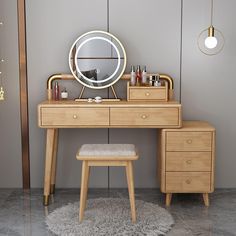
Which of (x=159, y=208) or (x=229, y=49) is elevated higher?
(x=229, y=49)

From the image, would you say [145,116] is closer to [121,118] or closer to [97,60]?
[121,118]

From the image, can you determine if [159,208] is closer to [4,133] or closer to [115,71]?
[115,71]

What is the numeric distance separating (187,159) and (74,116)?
0.89 m

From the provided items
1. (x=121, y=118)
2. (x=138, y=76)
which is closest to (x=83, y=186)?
(x=121, y=118)

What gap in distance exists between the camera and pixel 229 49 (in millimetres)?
3361

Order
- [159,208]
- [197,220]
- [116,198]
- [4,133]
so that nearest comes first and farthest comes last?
1. [197,220]
2. [159,208]
3. [116,198]
4. [4,133]

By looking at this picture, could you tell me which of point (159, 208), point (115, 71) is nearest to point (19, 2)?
point (115, 71)

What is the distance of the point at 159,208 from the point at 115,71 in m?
1.15

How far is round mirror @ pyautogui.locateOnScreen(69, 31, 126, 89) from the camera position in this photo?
10.9 feet

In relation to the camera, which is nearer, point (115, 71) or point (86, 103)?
point (86, 103)

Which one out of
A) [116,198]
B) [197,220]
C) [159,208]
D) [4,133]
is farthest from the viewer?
[4,133]

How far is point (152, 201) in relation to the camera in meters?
3.16

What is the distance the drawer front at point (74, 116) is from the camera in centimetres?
297

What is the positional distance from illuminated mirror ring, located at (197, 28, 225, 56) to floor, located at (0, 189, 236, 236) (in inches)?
46.0
